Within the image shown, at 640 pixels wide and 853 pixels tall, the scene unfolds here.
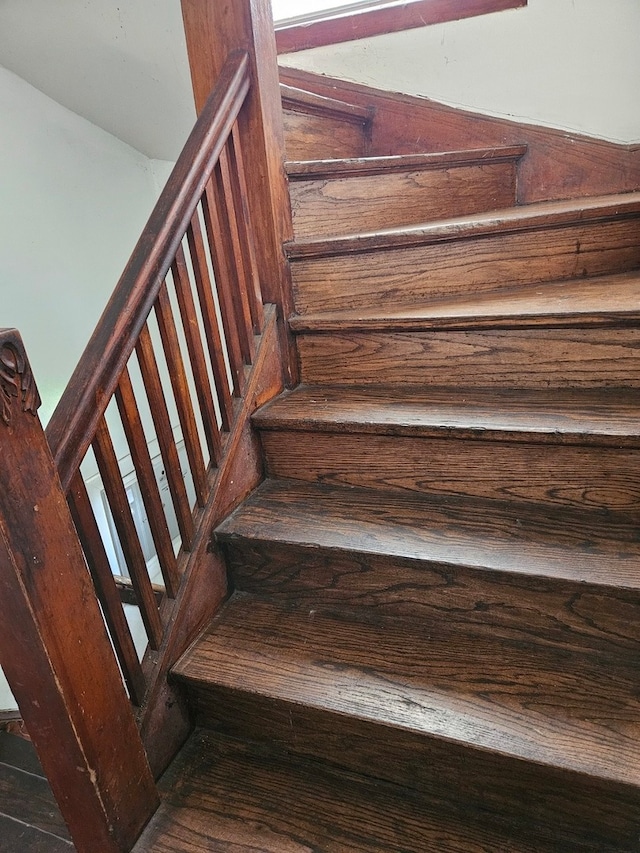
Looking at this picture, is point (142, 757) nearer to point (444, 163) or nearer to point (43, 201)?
point (444, 163)

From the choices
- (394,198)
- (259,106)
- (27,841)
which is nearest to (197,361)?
(259,106)

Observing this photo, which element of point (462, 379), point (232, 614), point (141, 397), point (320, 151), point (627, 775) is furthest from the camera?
point (141, 397)

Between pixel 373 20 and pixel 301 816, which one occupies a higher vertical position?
pixel 373 20

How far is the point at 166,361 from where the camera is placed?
106 cm

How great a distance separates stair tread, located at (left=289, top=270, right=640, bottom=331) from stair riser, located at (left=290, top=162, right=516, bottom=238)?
28cm

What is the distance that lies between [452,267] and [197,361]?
2.42ft

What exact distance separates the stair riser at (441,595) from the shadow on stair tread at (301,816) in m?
0.30

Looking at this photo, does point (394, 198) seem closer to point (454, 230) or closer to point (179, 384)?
point (454, 230)

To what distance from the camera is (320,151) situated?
1.88 meters

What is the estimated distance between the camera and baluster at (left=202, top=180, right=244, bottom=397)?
1203 mm

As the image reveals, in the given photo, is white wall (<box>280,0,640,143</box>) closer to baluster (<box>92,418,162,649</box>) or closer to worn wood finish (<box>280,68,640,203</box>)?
worn wood finish (<box>280,68,640,203</box>)

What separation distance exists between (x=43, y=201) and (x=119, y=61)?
746mm

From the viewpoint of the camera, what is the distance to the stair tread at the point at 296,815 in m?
0.93

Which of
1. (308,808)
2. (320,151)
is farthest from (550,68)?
(308,808)
